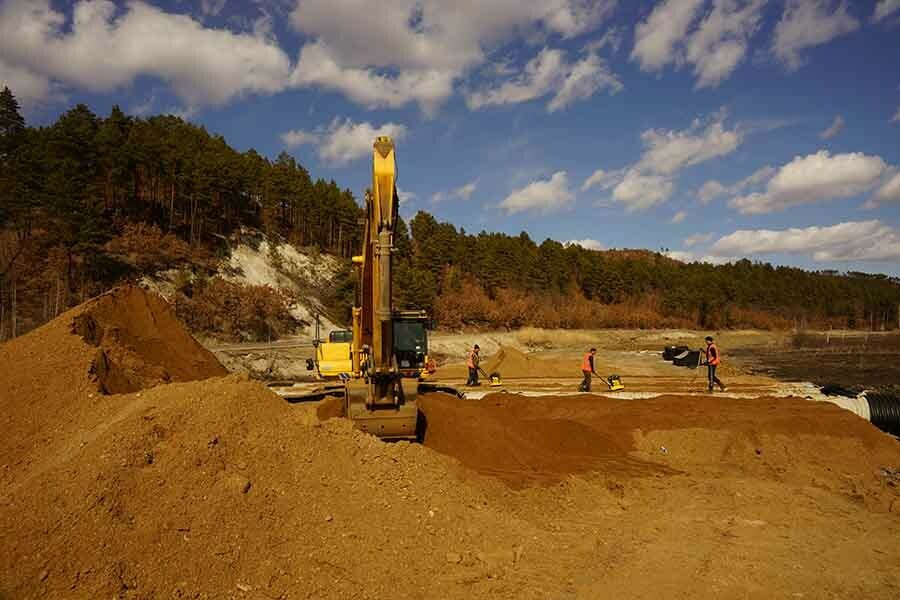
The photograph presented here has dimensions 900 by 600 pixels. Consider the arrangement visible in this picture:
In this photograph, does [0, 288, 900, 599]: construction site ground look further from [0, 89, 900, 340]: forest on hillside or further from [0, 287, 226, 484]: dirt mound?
[0, 89, 900, 340]: forest on hillside

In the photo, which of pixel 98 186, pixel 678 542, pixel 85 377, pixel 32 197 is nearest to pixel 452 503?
pixel 678 542

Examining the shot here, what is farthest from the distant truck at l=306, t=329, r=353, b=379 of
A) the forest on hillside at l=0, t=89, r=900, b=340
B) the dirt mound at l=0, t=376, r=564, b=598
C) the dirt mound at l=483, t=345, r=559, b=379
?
the forest on hillside at l=0, t=89, r=900, b=340

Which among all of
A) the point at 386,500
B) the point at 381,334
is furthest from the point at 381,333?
the point at 386,500

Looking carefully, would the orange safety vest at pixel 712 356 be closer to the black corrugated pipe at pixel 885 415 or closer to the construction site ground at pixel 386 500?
the black corrugated pipe at pixel 885 415

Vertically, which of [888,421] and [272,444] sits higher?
[272,444]

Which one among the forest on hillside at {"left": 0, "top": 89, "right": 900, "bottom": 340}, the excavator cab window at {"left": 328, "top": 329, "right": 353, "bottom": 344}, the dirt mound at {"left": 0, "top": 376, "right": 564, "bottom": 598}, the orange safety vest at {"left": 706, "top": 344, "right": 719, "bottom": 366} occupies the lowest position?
the dirt mound at {"left": 0, "top": 376, "right": 564, "bottom": 598}

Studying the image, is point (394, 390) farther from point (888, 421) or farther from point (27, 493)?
point (888, 421)

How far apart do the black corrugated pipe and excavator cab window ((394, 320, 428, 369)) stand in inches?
478

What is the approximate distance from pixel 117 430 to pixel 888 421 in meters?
17.4

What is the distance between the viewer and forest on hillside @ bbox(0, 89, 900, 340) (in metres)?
34.8

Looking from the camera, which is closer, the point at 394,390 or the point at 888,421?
the point at 394,390

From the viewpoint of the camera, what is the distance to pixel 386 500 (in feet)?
21.4

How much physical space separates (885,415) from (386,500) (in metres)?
14.5

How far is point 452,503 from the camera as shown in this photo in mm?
6977
